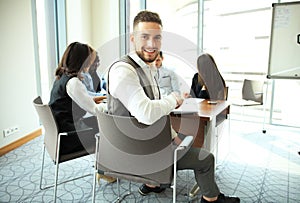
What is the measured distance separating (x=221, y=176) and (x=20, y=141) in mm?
2358

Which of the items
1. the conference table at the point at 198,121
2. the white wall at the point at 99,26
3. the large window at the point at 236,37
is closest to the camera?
the conference table at the point at 198,121

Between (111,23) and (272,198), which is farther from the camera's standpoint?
(111,23)

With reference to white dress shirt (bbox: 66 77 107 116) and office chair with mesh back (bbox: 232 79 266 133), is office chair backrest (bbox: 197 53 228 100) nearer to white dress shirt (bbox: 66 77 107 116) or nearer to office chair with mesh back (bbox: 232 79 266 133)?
office chair with mesh back (bbox: 232 79 266 133)

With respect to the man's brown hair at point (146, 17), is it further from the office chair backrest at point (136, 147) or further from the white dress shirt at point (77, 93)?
the white dress shirt at point (77, 93)

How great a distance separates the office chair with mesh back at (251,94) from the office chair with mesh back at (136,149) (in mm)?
2479

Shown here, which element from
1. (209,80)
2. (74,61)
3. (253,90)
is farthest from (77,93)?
(253,90)

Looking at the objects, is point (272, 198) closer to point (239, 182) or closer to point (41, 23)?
point (239, 182)

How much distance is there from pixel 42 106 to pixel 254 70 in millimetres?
3521

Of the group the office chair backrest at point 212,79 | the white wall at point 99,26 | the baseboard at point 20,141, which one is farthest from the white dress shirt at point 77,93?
the white wall at point 99,26

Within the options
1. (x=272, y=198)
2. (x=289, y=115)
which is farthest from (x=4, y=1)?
(x=289, y=115)

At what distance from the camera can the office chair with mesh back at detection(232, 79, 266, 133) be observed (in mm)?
3773

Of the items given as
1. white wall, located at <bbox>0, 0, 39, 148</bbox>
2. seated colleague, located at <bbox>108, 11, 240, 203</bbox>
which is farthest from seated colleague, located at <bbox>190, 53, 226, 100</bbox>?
white wall, located at <bbox>0, 0, 39, 148</bbox>

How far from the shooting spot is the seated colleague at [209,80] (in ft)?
8.92

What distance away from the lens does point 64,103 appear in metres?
1.97
